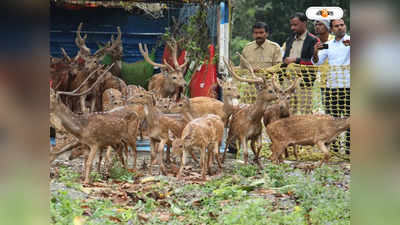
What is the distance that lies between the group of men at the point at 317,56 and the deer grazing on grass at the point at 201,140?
1305 mm

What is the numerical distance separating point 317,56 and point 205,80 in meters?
1.85

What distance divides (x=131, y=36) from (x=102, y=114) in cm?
398

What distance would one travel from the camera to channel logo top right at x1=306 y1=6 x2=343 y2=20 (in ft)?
21.0

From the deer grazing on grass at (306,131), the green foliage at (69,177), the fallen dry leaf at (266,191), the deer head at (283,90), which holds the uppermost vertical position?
the deer head at (283,90)

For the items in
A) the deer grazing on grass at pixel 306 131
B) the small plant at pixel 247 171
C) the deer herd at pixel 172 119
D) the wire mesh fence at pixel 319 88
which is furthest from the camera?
the wire mesh fence at pixel 319 88

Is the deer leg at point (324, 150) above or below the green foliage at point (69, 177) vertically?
above

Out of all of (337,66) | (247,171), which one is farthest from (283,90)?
(247,171)

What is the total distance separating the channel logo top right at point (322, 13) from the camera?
21.0ft

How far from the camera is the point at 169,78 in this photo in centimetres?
816

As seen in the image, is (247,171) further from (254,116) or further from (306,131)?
(306,131)

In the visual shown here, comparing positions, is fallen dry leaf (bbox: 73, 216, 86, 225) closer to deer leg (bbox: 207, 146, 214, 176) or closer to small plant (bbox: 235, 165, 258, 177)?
deer leg (bbox: 207, 146, 214, 176)

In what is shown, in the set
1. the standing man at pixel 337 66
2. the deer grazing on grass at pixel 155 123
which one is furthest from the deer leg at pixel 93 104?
the standing man at pixel 337 66

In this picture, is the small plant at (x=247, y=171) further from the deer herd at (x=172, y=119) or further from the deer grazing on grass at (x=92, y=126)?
the deer grazing on grass at (x=92, y=126)
